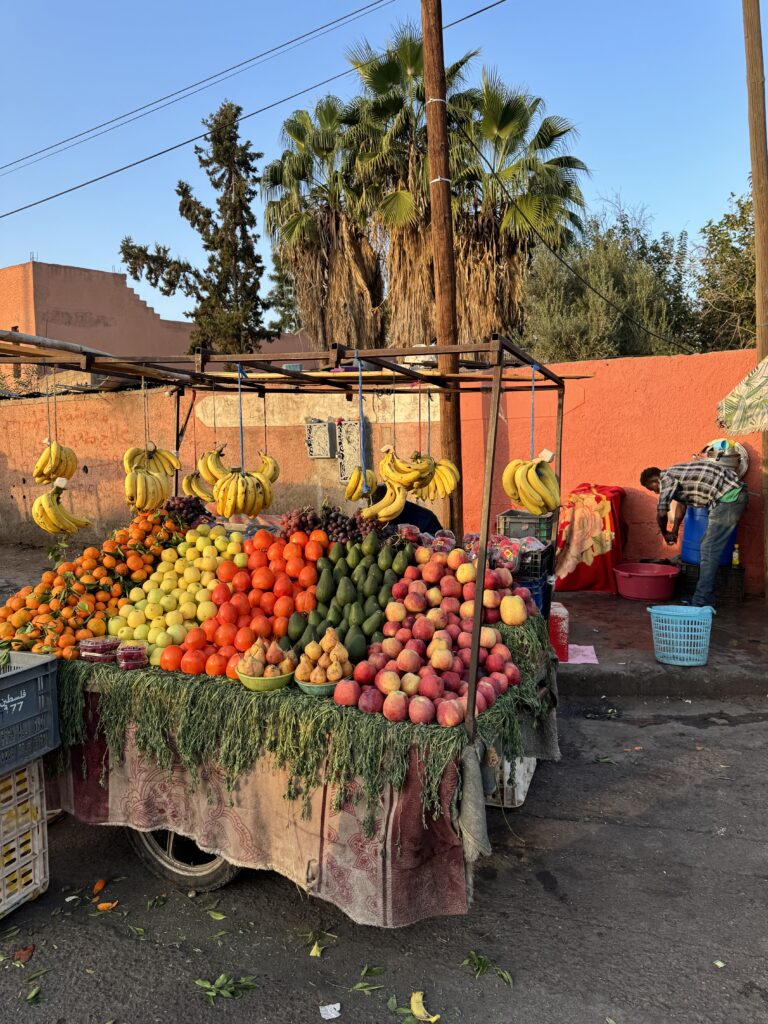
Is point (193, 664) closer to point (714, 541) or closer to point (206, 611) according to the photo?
point (206, 611)

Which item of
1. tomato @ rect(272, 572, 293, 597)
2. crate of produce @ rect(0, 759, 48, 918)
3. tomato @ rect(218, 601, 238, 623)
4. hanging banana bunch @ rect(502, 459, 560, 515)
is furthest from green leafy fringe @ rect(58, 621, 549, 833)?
hanging banana bunch @ rect(502, 459, 560, 515)

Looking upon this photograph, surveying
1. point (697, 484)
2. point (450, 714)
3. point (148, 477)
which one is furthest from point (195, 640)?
point (697, 484)

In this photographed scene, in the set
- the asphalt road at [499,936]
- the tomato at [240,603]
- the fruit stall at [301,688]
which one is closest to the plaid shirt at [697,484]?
the fruit stall at [301,688]

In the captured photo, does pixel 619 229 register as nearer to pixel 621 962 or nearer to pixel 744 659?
pixel 744 659

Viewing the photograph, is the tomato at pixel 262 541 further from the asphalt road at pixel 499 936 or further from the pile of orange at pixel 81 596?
the asphalt road at pixel 499 936

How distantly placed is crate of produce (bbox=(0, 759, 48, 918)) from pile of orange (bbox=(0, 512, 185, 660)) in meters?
0.58

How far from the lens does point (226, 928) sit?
2.91 m

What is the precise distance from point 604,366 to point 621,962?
720cm

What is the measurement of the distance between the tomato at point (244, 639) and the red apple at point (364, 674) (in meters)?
0.58

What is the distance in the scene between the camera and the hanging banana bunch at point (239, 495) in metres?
4.27

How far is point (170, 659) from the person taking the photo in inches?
128

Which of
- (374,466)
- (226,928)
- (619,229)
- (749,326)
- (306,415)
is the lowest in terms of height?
(226,928)

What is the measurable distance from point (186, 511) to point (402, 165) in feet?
37.9

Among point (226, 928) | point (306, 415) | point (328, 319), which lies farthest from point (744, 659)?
point (328, 319)
